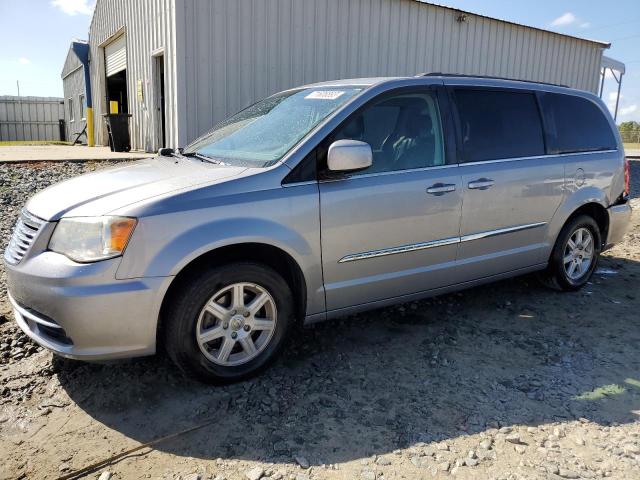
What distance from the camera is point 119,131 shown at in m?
13.5

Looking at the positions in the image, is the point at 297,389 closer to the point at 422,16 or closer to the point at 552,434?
the point at 552,434

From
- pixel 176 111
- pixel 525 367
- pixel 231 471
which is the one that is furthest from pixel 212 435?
pixel 176 111

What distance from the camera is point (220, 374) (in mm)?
2867

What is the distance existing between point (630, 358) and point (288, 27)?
9.30m

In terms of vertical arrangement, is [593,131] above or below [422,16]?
below

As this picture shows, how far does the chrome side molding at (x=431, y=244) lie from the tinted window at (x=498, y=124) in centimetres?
54

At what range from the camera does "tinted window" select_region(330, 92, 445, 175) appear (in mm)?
3291

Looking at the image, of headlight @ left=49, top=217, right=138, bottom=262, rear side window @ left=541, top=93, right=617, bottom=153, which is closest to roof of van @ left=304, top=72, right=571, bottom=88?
rear side window @ left=541, top=93, right=617, bottom=153

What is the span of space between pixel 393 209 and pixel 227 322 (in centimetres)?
123

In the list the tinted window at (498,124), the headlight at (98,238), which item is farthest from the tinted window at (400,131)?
the headlight at (98,238)

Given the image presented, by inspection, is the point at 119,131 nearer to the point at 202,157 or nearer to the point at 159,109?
the point at 159,109

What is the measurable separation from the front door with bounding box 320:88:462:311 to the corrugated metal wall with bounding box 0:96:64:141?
1255 inches

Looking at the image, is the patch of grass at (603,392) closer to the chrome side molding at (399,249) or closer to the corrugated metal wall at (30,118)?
the chrome side molding at (399,249)

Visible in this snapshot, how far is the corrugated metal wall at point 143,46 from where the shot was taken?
33.7 feet
